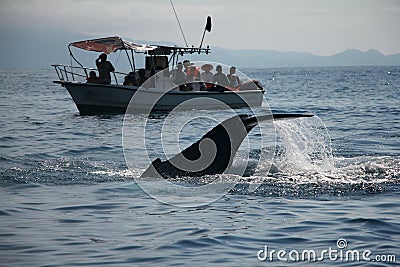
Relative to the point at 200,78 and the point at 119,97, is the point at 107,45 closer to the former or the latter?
the point at 119,97

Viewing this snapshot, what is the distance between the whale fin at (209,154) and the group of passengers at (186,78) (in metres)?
14.3

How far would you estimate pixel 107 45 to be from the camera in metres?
25.3

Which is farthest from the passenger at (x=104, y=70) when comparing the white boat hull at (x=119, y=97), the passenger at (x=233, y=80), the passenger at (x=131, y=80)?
the passenger at (x=233, y=80)

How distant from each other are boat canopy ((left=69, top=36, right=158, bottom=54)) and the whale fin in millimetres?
15275

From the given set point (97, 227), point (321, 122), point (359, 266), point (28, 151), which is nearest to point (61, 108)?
point (321, 122)

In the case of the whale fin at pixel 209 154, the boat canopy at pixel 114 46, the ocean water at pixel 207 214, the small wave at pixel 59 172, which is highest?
the boat canopy at pixel 114 46

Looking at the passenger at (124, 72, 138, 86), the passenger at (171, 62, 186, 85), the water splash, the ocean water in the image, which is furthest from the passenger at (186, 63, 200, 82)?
the ocean water

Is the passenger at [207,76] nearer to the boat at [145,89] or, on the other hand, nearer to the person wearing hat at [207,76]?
the person wearing hat at [207,76]

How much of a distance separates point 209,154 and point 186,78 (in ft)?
54.3

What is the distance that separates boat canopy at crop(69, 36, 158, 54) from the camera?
25031mm

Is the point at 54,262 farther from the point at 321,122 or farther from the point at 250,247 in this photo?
the point at 321,122

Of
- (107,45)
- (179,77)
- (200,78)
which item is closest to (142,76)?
(179,77)

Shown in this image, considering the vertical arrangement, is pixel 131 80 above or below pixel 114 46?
below

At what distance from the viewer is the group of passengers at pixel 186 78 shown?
25156 mm
